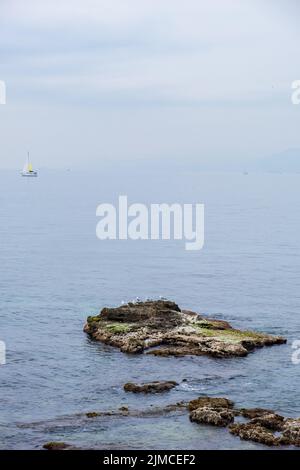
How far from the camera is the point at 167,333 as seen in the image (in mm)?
92188

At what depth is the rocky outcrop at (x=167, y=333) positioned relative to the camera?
8794 centimetres

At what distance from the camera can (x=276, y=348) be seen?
298 feet

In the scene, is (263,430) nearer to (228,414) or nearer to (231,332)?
(228,414)

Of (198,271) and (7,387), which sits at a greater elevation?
(198,271)

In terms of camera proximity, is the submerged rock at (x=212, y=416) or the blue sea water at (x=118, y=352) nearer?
the blue sea water at (x=118, y=352)

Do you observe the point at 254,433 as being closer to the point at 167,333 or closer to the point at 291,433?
the point at 291,433

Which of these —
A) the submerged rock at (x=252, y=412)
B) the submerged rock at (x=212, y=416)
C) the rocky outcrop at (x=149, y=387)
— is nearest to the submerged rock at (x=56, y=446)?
the submerged rock at (x=212, y=416)

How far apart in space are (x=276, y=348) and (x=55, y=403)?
97.5 ft

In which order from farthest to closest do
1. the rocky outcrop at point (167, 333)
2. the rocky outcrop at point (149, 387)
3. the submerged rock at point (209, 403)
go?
the rocky outcrop at point (167, 333) → the rocky outcrop at point (149, 387) → the submerged rock at point (209, 403)

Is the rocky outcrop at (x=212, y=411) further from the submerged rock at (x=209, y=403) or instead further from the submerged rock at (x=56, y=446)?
the submerged rock at (x=56, y=446)

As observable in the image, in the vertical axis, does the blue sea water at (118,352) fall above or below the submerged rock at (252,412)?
above

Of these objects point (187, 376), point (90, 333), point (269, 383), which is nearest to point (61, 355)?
point (90, 333)

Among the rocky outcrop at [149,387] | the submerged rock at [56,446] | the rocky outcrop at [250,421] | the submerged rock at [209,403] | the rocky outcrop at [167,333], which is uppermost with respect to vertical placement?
the rocky outcrop at [167,333]

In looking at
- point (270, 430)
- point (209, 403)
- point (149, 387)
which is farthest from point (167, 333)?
point (270, 430)
